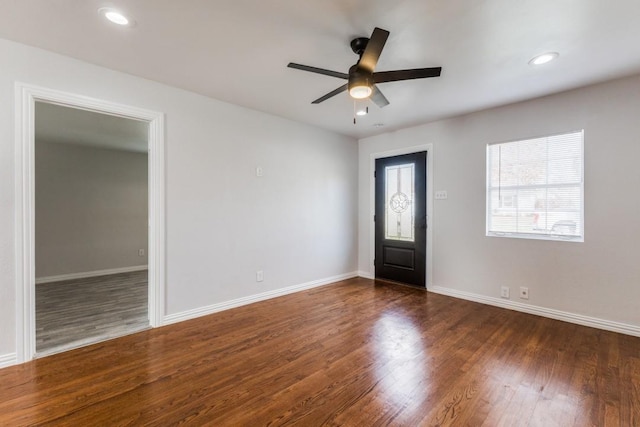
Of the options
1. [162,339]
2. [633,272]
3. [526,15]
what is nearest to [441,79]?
[526,15]

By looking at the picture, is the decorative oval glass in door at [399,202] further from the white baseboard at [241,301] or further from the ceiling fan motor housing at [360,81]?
the ceiling fan motor housing at [360,81]

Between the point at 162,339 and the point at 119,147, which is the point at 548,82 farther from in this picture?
the point at 119,147

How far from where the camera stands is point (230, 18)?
1.96 meters

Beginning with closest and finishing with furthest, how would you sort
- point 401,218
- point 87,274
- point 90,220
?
1. point 401,218
2. point 87,274
3. point 90,220

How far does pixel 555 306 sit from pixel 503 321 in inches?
25.7

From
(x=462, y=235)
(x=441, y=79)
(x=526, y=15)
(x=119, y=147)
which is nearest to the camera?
(x=526, y=15)

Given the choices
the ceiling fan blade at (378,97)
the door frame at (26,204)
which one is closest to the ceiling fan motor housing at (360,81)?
the ceiling fan blade at (378,97)

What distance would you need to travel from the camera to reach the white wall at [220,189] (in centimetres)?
224

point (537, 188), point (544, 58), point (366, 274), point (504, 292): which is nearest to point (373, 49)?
point (544, 58)

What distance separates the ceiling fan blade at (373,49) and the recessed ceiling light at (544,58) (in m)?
1.59

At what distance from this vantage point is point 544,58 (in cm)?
242

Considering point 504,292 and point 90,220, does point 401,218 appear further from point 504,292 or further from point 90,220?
point 90,220

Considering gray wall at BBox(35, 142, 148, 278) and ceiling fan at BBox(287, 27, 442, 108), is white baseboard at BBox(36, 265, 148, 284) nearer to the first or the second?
gray wall at BBox(35, 142, 148, 278)

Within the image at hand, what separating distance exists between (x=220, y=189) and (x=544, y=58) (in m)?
3.45
